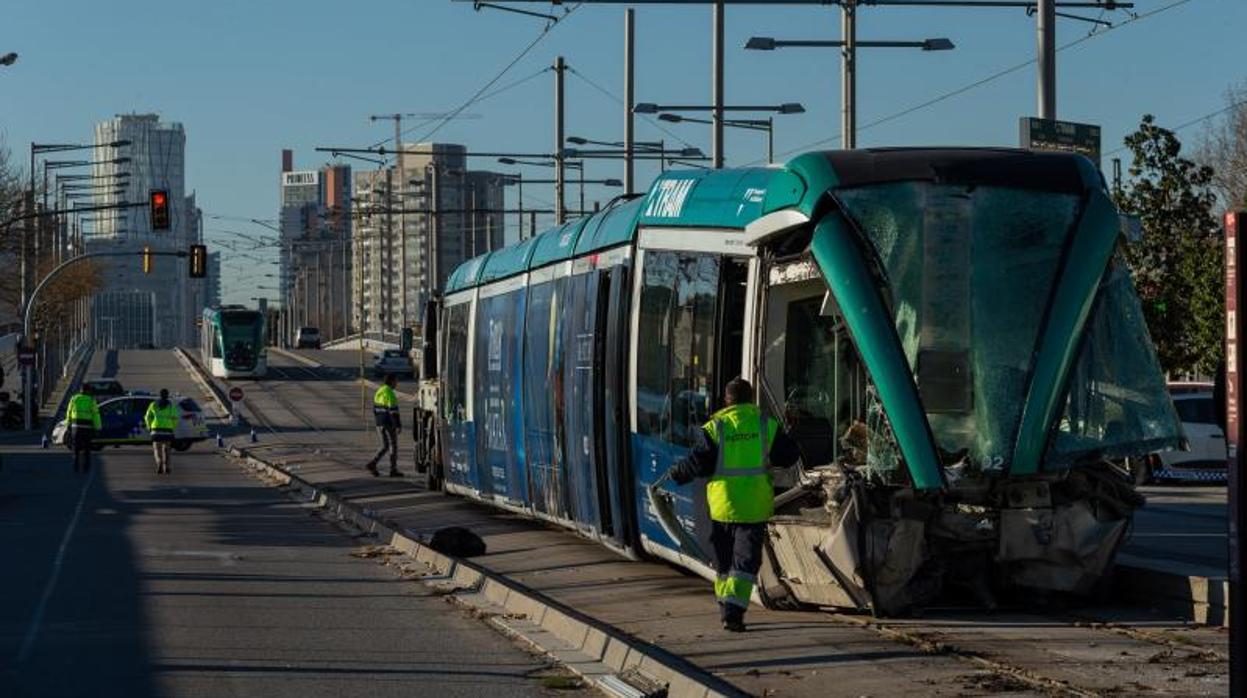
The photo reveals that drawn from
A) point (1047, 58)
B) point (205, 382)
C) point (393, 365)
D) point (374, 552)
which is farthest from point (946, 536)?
point (393, 365)

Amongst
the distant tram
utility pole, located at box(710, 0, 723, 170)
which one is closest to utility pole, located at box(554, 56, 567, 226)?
utility pole, located at box(710, 0, 723, 170)

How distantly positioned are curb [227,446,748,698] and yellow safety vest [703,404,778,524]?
1.09 metres

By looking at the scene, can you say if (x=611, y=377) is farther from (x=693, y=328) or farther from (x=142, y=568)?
(x=142, y=568)

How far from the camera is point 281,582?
61.9 feet

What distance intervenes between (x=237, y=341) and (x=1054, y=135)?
73.0 meters

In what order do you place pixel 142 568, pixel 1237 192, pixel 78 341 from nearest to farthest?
pixel 142 568 < pixel 1237 192 < pixel 78 341

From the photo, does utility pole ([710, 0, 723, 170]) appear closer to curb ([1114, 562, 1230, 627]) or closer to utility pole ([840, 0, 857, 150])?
utility pole ([840, 0, 857, 150])

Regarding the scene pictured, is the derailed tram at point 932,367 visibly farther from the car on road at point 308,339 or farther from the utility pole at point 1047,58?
the car on road at point 308,339

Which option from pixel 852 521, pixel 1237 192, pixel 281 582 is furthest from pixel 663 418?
pixel 1237 192

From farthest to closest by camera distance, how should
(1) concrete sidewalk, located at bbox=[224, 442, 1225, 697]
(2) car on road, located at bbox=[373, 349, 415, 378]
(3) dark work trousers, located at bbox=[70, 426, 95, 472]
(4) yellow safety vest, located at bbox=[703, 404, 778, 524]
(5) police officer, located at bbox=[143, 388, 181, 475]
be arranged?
(2) car on road, located at bbox=[373, 349, 415, 378], (3) dark work trousers, located at bbox=[70, 426, 95, 472], (5) police officer, located at bbox=[143, 388, 181, 475], (4) yellow safety vest, located at bbox=[703, 404, 778, 524], (1) concrete sidewalk, located at bbox=[224, 442, 1225, 697]

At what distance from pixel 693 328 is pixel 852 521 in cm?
282

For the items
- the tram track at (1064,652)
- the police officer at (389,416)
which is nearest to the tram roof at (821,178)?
the tram track at (1064,652)

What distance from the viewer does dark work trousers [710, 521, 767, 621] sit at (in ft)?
45.0

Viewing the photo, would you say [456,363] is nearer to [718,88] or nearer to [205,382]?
[718,88]
